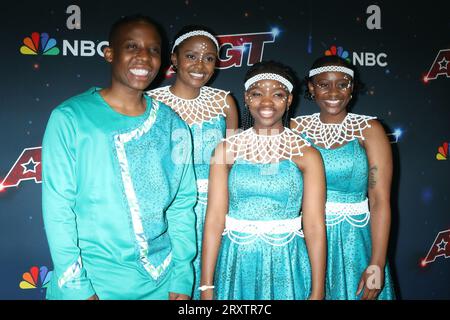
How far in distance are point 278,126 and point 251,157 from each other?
194 millimetres

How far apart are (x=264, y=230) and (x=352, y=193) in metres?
0.58

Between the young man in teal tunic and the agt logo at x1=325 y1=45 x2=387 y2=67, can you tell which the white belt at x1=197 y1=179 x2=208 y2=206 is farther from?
the agt logo at x1=325 y1=45 x2=387 y2=67

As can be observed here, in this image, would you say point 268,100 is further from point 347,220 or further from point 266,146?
point 347,220

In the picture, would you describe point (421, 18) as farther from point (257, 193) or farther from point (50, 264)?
point (50, 264)

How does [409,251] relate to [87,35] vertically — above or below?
below

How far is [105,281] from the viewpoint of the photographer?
5.08 feet

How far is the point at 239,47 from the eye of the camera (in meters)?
3.03

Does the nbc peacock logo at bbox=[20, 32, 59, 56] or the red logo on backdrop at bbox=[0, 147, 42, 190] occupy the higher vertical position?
the nbc peacock logo at bbox=[20, 32, 59, 56]

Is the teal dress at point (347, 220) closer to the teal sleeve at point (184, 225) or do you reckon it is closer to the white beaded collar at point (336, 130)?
the white beaded collar at point (336, 130)

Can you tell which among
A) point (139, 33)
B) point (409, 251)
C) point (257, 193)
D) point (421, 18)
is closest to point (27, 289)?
point (257, 193)

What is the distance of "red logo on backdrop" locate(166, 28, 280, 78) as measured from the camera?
3.02 m

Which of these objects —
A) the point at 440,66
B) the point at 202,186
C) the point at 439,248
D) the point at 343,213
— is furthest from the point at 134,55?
the point at 439,248

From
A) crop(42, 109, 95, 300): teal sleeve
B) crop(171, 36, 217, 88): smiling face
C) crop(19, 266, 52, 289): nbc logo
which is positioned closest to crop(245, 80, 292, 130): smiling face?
crop(171, 36, 217, 88): smiling face

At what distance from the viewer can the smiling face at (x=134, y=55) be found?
1.63 meters
